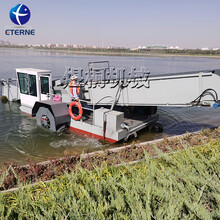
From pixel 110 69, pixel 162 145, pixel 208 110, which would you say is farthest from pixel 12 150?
pixel 208 110

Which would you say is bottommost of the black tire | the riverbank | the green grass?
the black tire

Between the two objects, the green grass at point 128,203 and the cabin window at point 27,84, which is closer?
the green grass at point 128,203

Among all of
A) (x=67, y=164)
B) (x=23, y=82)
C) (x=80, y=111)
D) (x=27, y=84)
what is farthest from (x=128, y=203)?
(x=23, y=82)

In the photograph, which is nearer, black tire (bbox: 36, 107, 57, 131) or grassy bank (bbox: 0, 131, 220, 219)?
grassy bank (bbox: 0, 131, 220, 219)

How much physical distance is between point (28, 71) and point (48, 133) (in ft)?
12.6

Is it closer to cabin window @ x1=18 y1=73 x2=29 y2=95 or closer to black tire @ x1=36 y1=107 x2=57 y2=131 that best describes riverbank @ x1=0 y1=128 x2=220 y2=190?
black tire @ x1=36 y1=107 x2=57 y2=131

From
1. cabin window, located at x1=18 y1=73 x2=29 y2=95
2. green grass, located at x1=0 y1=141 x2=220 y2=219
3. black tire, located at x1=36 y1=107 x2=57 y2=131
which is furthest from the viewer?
cabin window, located at x1=18 y1=73 x2=29 y2=95

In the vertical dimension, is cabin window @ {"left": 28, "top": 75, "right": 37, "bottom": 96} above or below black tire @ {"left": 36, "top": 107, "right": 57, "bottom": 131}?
above

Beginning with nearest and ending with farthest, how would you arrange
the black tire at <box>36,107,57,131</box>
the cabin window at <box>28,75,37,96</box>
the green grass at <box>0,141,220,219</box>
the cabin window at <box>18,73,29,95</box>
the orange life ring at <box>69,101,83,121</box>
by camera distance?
1. the green grass at <box>0,141,220,219</box>
2. the orange life ring at <box>69,101,83,121</box>
3. the black tire at <box>36,107,57,131</box>
4. the cabin window at <box>28,75,37,96</box>
5. the cabin window at <box>18,73,29,95</box>

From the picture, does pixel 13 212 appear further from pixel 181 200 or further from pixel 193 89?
pixel 193 89

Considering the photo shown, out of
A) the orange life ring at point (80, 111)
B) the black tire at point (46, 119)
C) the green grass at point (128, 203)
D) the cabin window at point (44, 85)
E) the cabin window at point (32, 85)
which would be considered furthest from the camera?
the cabin window at point (32, 85)

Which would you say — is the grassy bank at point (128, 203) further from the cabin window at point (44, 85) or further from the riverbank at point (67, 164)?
the cabin window at point (44, 85)

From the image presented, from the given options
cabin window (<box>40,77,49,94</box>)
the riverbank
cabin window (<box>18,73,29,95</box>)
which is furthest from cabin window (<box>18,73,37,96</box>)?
the riverbank

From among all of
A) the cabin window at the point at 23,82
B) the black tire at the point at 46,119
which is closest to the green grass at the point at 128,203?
the black tire at the point at 46,119
